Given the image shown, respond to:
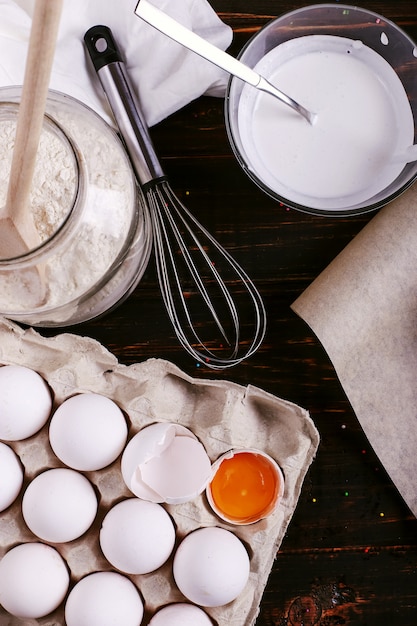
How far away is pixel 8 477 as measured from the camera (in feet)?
2.63

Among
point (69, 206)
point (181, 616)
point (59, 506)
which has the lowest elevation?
point (181, 616)

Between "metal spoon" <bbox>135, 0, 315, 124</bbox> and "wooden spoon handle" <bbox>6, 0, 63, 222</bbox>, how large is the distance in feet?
0.86

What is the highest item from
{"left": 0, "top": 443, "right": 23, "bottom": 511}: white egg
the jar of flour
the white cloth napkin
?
the white cloth napkin

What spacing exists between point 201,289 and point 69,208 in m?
0.31

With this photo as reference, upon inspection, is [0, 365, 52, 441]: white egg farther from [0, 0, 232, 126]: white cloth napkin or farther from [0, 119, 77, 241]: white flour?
[0, 0, 232, 126]: white cloth napkin

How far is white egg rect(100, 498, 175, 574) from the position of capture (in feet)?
2.53

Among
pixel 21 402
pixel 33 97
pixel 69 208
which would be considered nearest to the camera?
pixel 33 97

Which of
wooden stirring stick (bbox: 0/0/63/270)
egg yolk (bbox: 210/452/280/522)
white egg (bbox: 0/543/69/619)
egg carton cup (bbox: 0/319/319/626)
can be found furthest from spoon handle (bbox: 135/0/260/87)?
white egg (bbox: 0/543/69/619)

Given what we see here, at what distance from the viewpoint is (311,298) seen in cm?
91

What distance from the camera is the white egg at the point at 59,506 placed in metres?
0.77

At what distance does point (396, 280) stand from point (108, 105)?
50 cm

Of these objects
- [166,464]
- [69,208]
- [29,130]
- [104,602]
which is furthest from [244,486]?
[29,130]

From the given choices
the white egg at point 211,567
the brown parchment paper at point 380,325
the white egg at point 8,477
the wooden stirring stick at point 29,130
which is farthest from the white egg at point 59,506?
the brown parchment paper at point 380,325

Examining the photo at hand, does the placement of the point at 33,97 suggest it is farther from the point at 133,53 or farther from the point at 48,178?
the point at 133,53
